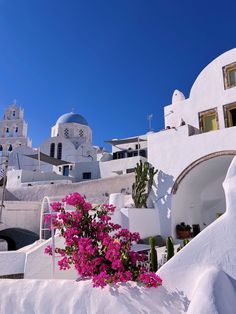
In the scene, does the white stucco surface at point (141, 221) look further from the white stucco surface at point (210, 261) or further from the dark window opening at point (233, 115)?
the white stucco surface at point (210, 261)

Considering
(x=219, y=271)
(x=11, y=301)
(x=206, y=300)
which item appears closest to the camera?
(x=206, y=300)

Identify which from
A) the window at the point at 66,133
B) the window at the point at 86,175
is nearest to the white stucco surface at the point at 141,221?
the window at the point at 86,175

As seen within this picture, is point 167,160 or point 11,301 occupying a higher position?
point 167,160

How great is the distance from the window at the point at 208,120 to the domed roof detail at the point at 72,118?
34576 mm

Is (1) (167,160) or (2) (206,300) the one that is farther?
(1) (167,160)

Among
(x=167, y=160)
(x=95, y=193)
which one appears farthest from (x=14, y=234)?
(x=167, y=160)

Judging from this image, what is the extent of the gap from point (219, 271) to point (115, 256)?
1.77m

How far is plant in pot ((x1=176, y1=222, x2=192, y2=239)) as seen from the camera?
15766mm

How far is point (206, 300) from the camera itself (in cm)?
419

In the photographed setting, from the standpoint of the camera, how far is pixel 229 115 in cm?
1644

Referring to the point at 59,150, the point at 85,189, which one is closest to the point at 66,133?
the point at 59,150

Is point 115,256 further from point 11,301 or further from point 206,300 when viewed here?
point 11,301

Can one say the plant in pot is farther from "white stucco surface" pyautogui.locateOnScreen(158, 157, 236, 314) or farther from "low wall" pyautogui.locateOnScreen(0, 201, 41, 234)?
"white stucco surface" pyautogui.locateOnScreen(158, 157, 236, 314)

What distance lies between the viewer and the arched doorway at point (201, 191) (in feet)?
50.3
